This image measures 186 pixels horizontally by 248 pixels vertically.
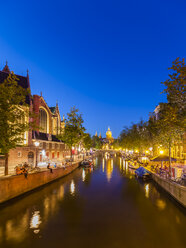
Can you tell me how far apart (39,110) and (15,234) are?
53.0 m

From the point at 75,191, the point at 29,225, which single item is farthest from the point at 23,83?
the point at 29,225

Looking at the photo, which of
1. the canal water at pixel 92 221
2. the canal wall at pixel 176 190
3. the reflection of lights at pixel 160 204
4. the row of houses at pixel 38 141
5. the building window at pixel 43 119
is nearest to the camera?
the canal water at pixel 92 221

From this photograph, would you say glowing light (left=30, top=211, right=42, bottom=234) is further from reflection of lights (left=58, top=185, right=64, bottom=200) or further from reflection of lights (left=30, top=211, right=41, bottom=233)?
reflection of lights (left=58, top=185, right=64, bottom=200)

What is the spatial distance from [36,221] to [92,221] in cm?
503

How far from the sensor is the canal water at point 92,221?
1251 cm

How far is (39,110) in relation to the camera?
63125mm

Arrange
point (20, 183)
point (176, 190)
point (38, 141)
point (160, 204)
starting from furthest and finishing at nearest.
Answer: point (38, 141) < point (20, 183) < point (160, 204) < point (176, 190)

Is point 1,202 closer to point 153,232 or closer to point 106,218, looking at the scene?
point 106,218

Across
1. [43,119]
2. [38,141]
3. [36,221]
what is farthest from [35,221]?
[43,119]

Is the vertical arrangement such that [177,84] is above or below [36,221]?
above

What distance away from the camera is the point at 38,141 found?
161ft

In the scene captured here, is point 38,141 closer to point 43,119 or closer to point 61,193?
point 43,119

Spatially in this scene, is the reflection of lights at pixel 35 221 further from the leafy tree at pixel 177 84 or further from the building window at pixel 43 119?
the building window at pixel 43 119

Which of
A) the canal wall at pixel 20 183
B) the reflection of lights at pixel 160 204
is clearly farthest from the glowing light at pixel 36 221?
the reflection of lights at pixel 160 204
